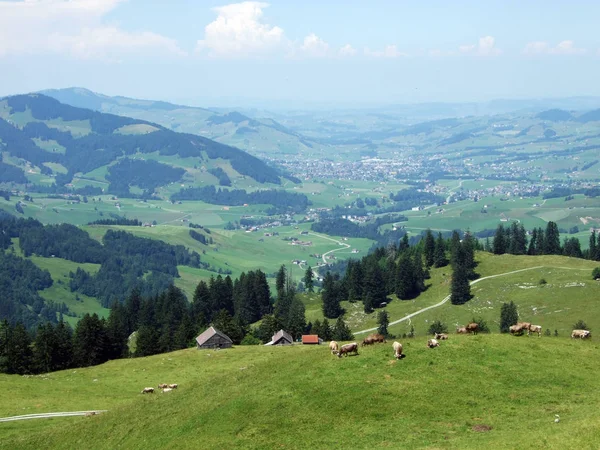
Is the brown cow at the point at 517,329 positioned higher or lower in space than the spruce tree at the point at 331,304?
higher

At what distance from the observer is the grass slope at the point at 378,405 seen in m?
35.2

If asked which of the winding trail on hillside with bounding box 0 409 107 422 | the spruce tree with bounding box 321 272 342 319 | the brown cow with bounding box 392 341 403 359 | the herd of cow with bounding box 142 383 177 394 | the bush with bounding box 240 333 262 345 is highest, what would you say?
the brown cow with bounding box 392 341 403 359

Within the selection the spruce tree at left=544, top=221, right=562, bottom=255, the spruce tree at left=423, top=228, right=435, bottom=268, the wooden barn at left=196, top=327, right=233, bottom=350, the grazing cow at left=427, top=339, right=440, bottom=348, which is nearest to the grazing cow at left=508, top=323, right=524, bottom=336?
the grazing cow at left=427, top=339, right=440, bottom=348

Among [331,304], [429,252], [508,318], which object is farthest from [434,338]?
[429,252]

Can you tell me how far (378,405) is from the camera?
3956cm

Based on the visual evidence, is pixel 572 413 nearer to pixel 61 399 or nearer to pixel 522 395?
pixel 522 395

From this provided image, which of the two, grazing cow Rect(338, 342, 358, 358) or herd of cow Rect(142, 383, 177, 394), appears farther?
herd of cow Rect(142, 383, 177, 394)

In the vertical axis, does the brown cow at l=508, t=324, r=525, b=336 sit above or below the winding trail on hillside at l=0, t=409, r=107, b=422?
above

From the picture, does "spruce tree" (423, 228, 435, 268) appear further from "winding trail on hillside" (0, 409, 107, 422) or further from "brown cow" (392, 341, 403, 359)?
"brown cow" (392, 341, 403, 359)

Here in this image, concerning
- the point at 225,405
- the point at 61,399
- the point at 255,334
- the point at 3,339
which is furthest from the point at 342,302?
the point at 225,405

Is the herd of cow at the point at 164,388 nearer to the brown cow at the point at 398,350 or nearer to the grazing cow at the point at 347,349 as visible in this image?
the grazing cow at the point at 347,349

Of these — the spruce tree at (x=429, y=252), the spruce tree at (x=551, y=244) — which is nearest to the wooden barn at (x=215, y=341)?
the spruce tree at (x=429, y=252)

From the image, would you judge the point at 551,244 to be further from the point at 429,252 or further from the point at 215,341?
the point at 215,341

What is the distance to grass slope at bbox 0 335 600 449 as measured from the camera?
35188mm
